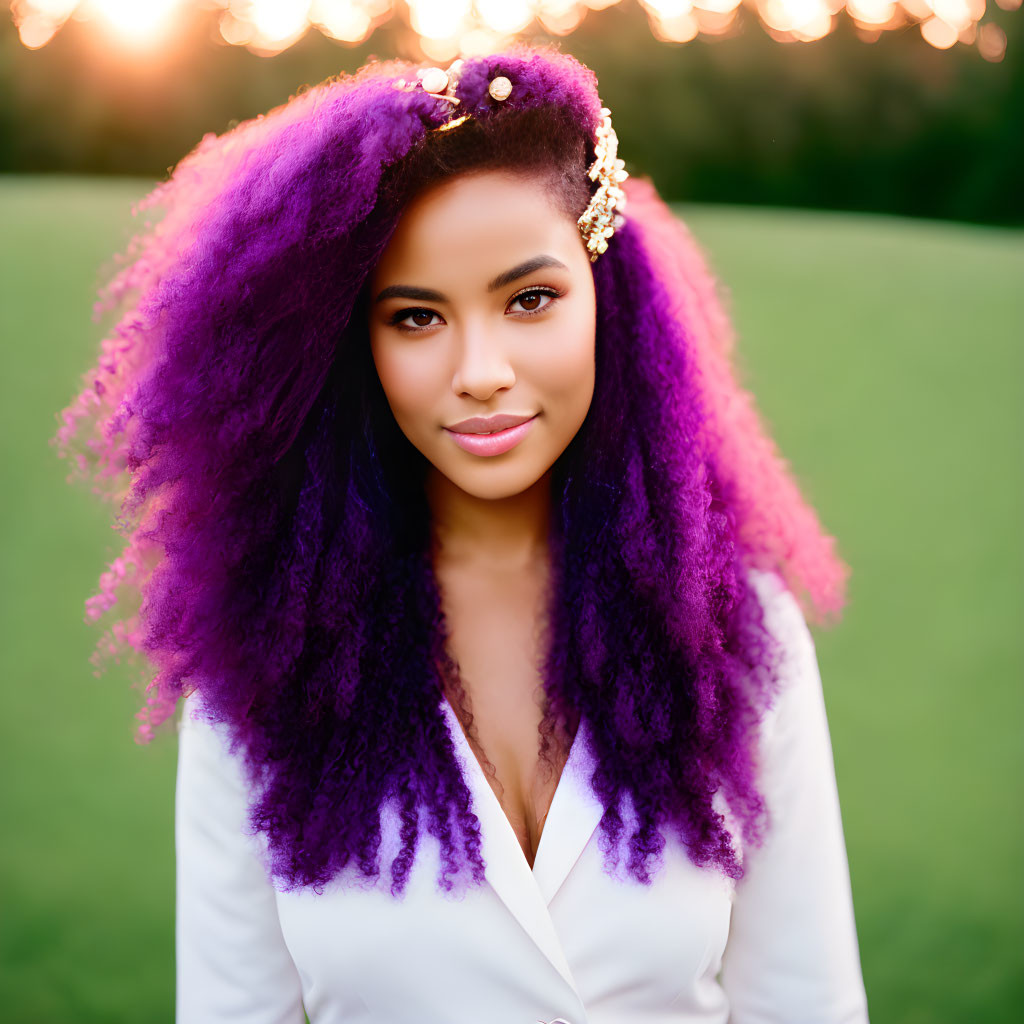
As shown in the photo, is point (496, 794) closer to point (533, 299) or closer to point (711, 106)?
point (533, 299)

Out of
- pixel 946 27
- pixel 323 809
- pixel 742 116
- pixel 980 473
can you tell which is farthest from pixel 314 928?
pixel 946 27

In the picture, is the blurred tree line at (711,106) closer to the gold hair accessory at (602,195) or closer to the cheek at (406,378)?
the gold hair accessory at (602,195)

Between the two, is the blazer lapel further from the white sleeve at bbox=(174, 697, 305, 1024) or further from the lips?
the lips

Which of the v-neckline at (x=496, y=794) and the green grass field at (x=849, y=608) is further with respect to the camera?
the green grass field at (x=849, y=608)

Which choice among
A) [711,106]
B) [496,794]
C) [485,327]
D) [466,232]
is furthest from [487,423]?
[711,106]

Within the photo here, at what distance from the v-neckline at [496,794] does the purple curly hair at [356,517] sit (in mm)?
23

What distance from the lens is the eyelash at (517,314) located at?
1.26m

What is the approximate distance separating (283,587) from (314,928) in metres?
0.46

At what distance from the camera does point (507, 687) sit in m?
1.46

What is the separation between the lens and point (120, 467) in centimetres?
140

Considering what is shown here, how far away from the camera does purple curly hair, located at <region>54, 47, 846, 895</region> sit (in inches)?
48.7

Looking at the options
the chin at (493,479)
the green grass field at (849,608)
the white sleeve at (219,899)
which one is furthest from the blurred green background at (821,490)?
the chin at (493,479)

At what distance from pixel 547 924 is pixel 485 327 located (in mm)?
770

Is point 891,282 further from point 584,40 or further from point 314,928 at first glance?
point 314,928
